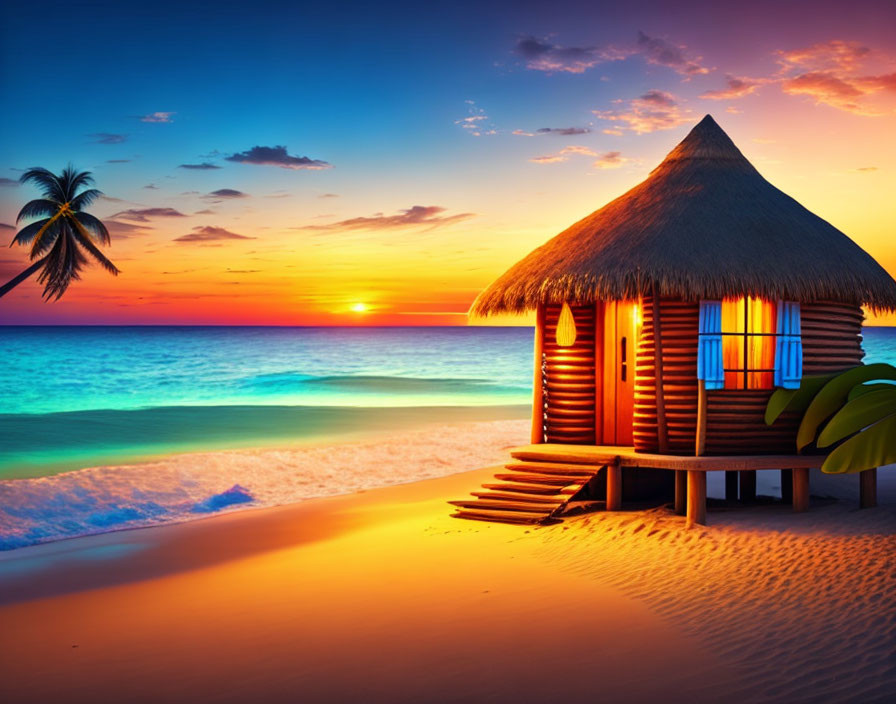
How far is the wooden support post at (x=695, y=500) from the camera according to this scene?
1079cm

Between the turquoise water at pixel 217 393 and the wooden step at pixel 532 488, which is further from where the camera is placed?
the turquoise water at pixel 217 393

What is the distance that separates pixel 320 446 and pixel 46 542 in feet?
39.8

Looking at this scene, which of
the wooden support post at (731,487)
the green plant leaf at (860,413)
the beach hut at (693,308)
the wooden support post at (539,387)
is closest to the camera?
the green plant leaf at (860,413)

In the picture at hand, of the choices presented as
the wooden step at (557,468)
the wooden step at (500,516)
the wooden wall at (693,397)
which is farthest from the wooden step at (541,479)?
the wooden wall at (693,397)

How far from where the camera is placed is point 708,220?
38.1 feet

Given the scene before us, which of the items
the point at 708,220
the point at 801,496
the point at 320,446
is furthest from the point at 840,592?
the point at 320,446

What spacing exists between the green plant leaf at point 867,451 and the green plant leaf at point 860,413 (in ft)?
1.08

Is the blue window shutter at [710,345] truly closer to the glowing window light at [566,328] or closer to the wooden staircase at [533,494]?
the wooden staircase at [533,494]

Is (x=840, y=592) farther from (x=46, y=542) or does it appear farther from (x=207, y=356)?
(x=207, y=356)

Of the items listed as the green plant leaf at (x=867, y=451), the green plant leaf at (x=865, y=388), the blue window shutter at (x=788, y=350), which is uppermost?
the blue window shutter at (x=788, y=350)

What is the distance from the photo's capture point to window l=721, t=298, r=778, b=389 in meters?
11.3

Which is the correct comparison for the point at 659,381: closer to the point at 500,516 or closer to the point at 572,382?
the point at 572,382

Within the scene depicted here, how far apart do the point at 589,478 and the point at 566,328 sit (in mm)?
2258

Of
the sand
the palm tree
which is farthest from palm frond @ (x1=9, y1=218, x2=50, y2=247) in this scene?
the sand
